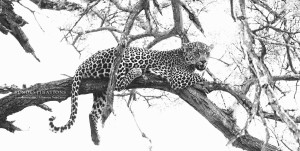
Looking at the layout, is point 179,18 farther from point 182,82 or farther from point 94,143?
point 94,143

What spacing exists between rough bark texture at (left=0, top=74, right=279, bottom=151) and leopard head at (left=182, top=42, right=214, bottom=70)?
54 cm

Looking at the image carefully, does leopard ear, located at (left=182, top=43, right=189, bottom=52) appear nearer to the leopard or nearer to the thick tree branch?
the leopard

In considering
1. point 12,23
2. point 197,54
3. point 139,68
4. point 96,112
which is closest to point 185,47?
point 197,54

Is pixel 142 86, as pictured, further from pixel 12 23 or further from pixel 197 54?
pixel 12 23

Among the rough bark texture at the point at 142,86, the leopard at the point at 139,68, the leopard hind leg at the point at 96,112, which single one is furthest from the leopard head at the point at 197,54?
the leopard hind leg at the point at 96,112

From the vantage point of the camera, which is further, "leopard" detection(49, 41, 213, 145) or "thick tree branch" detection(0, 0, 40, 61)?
"thick tree branch" detection(0, 0, 40, 61)

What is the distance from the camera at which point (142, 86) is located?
7.18m

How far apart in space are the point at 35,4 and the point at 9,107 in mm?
3121

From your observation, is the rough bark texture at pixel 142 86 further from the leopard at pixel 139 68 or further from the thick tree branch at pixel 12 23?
the thick tree branch at pixel 12 23

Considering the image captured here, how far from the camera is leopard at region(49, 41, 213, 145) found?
23.1 feet

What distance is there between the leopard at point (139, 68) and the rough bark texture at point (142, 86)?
0.12 meters

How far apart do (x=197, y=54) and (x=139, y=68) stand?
931 mm

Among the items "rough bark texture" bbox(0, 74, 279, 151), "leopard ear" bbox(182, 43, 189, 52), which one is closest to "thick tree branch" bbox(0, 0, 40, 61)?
"rough bark texture" bbox(0, 74, 279, 151)

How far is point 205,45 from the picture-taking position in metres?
7.51
